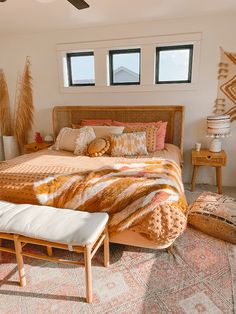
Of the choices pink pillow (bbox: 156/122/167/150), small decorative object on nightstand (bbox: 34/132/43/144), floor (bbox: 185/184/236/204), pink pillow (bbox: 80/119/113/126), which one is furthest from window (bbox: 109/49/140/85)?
floor (bbox: 185/184/236/204)

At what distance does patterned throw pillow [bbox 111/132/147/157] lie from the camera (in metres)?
2.91

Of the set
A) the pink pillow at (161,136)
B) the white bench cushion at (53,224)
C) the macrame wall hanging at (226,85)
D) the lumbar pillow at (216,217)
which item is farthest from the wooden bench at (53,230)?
the macrame wall hanging at (226,85)

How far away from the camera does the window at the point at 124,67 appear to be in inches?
142

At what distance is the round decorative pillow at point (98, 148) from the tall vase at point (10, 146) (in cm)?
185

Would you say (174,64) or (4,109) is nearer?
(174,64)

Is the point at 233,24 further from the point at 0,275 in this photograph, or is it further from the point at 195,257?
the point at 0,275

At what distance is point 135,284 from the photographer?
1737 millimetres

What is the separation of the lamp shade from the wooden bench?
2.01 m

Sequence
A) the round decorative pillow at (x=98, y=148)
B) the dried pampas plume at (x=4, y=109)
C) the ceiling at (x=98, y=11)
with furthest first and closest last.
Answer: the dried pampas plume at (x=4, y=109), the round decorative pillow at (x=98, y=148), the ceiling at (x=98, y=11)

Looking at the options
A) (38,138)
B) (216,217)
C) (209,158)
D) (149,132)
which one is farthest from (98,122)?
(216,217)

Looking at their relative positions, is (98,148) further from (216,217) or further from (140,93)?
(216,217)

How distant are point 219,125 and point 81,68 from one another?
93.1 inches

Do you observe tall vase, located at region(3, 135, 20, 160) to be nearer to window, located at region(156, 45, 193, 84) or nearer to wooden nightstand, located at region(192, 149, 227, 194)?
window, located at region(156, 45, 193, 84)

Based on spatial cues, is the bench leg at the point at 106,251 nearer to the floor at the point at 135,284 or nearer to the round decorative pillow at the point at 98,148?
the floor at the point at 135,284
